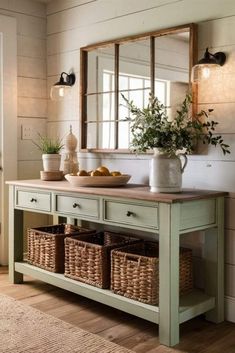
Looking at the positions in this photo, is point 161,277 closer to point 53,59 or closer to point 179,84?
point 179,84

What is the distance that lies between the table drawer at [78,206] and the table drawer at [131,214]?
0.30 ft

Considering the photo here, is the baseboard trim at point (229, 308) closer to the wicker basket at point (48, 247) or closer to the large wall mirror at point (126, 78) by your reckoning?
the wicker basket at point (48, 247)

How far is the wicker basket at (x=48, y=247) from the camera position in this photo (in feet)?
10.1

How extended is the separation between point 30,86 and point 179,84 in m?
1.52

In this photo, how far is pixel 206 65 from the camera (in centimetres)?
261

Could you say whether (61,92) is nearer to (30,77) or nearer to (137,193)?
(30,77)

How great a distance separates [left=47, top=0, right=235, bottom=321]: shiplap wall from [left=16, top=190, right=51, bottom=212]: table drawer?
1.86 feet

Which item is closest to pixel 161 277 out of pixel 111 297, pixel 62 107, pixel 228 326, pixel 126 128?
pixel 111 297

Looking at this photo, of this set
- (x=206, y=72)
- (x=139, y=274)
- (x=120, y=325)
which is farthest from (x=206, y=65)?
(x=120, y=325)

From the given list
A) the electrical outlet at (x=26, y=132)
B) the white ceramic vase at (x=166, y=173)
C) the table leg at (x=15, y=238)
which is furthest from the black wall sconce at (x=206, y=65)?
the electrical outlet at (x=26, y=132)

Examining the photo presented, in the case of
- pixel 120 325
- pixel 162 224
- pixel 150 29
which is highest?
pixel 150 29

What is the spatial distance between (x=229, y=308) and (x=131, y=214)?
0.85 metres

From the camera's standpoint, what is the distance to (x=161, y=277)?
7.70 feet

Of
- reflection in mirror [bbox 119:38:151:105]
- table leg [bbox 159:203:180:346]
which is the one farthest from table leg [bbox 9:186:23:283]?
table leg [bbox 159:203:180:346]
